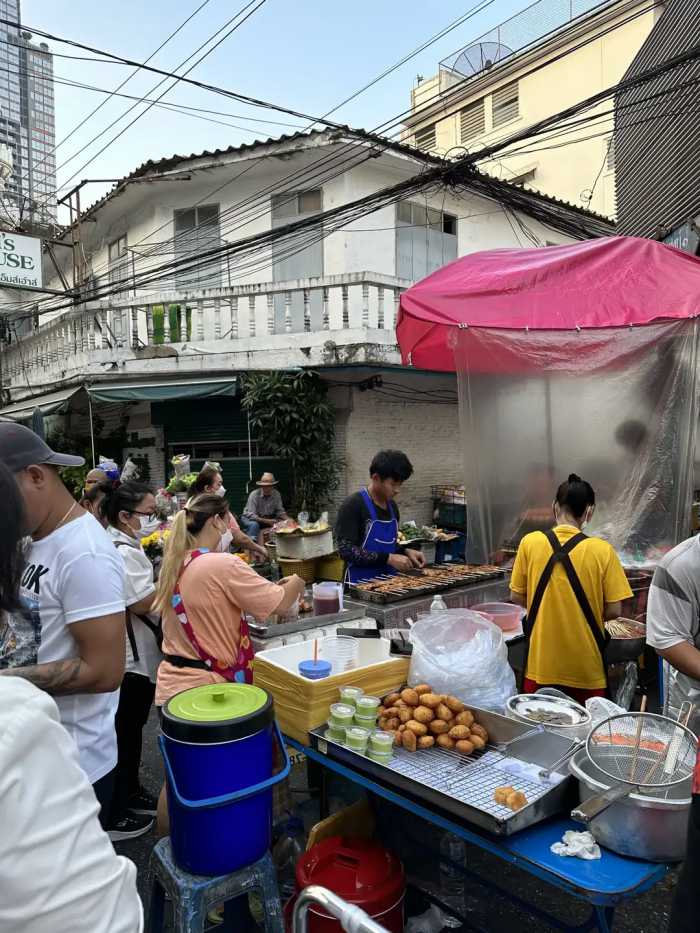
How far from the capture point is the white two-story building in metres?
10.3

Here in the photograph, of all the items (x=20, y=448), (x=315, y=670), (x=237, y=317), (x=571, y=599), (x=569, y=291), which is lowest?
(x=315, y=670)

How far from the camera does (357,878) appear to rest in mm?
2221

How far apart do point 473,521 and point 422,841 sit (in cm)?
270

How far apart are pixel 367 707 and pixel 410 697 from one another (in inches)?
7.7

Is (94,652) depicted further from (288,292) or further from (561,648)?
(288,292)

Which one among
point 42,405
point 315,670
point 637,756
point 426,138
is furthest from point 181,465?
→ point 426,138

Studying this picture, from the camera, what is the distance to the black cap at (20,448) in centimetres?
185

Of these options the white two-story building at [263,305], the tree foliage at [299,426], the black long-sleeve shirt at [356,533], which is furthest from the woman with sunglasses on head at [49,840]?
the white two-story building at [263,305]

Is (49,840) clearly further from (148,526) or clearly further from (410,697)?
(148,526)

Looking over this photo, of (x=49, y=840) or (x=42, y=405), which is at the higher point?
(x=42, y=405)

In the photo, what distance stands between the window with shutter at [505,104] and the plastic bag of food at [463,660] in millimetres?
21746

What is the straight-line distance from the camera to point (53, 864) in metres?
0.80

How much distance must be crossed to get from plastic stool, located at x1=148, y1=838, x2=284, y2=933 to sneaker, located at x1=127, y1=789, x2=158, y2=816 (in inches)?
50.3

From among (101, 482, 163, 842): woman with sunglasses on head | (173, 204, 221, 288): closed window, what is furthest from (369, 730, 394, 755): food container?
(173, 204, 221, 288): closed window
